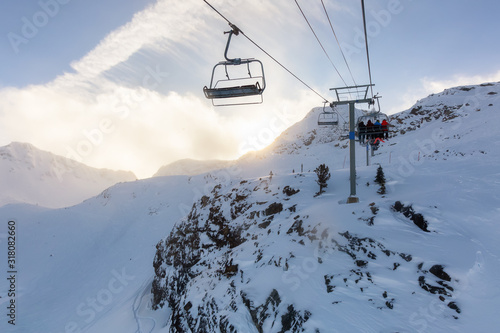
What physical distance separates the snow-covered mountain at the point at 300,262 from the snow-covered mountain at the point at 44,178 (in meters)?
78.2

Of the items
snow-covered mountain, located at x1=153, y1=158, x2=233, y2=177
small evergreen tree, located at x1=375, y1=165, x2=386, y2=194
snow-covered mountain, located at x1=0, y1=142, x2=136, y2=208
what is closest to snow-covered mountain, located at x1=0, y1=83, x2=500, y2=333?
Result: small evergreen tree, located at x1=375, y1=165, x2=386, y2=194

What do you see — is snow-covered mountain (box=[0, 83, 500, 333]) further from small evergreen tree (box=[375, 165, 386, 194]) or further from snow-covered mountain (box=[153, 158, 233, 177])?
snow-covered mountain (box=[153, 158, 233, 177])

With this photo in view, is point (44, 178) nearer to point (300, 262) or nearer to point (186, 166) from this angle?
point (186, 166)

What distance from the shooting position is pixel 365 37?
6547mm

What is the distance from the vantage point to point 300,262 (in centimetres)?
912

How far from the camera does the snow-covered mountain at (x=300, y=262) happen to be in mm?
6359

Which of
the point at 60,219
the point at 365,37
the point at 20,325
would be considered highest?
→ the point at 365,37

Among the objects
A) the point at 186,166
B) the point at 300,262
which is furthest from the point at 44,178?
the point at 300,262

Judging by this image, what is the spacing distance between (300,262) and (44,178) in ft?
459

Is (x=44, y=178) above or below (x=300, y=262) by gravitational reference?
below

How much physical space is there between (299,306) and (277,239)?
4432 millimetres

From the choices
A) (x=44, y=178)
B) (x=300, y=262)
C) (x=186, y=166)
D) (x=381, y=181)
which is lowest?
(x=44, y=178)

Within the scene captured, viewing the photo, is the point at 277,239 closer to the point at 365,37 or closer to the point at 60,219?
the point at 365,37

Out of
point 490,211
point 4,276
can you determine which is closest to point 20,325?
point 4,276
